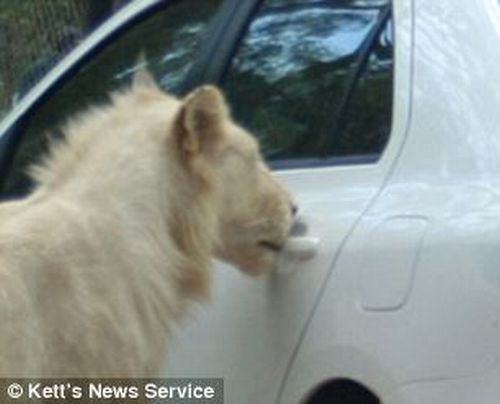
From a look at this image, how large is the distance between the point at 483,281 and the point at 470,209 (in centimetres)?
Result: 20

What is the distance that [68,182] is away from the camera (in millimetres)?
4648

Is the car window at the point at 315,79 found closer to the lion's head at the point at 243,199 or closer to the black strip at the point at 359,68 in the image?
the black strip at the point at 359,68

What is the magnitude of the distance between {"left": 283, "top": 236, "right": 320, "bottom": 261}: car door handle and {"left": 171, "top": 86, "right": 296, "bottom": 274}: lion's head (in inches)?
1.1

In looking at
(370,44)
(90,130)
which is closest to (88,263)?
(90,130)

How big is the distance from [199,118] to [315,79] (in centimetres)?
61

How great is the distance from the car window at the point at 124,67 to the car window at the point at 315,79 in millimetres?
263

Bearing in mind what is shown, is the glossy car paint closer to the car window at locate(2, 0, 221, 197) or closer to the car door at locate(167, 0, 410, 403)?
the car door at locate(167, 0, 410, 403)

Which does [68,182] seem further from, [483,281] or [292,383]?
[483,281]

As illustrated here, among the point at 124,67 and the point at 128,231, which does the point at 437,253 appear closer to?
the point at 128,231

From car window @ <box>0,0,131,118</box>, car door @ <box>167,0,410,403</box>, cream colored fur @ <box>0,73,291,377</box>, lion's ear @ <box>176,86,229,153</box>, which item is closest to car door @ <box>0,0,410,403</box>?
car door @ <box>167,0,410,403</box>

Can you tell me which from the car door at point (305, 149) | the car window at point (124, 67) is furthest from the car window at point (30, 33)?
the car door at point (305, 149)

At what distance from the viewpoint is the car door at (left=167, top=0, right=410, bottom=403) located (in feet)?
15.7

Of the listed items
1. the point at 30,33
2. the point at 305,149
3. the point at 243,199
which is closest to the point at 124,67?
the point at 305,149

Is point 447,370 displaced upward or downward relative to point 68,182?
downward
